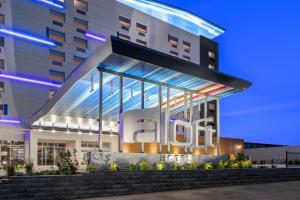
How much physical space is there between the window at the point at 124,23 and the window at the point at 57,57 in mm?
12704

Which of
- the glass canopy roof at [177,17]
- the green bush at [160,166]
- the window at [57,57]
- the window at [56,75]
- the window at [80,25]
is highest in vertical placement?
the glass canopy roof at [177,17]

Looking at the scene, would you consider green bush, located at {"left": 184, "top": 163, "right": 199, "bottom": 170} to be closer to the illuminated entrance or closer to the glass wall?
the illuminated entrance

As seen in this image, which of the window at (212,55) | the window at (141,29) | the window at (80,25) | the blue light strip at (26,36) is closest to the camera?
the blue light strip at (26,36)

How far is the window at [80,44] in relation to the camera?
5288 cm

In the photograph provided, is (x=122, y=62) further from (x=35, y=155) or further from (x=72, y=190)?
(x=35, y=155)

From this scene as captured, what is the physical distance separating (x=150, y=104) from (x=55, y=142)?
1653 centimetres

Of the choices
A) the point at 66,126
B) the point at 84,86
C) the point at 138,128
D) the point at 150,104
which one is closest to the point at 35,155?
the point at 66,126

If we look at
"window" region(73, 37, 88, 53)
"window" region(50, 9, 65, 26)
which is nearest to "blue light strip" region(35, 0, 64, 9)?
"window" region(50, 9, 65, 26)

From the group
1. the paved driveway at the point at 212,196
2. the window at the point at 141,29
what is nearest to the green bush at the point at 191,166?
the paved driveway at the point at 212,196

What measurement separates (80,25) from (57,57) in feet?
21.8

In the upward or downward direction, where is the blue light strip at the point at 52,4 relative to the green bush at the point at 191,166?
upward

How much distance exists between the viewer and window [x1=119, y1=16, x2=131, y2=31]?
59159 mm

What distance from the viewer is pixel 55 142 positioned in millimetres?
44344

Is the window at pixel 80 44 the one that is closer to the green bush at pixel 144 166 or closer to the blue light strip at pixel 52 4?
the blue light strip at pixel 52 4
